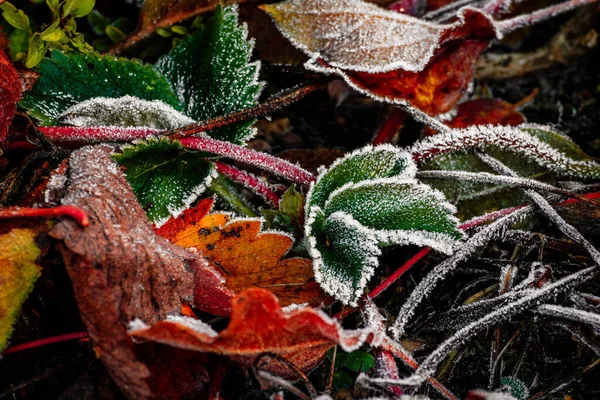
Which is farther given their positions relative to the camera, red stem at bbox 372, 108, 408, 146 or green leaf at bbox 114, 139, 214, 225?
red stem at bbox 372, 108, 408, 146

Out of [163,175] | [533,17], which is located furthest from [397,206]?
[533,17]

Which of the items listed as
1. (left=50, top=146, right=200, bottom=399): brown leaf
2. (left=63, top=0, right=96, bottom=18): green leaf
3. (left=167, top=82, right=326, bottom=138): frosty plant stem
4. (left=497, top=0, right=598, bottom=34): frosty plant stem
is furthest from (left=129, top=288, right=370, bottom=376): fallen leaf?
(left=497, top=0, right=598, bottom=34): frosty plant stem

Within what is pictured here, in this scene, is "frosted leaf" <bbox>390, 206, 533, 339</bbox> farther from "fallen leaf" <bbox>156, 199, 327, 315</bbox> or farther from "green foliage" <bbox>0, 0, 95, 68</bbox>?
"green foliage" <bbox>0, 0, 95, 68</bbox>

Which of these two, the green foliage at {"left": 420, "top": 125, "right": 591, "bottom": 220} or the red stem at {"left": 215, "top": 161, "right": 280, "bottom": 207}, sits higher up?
the red stem at {"left": 215, "top": 161, "right": 280, "bottom": 207}

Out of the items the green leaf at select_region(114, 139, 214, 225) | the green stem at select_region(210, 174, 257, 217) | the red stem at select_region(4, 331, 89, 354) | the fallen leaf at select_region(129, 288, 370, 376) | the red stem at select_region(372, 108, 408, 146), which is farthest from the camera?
the red stem at select_region(372, 108, 408, 146)

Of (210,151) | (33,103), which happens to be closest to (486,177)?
(210,151)

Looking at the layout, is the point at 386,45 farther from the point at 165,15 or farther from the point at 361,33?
the point at 165,15

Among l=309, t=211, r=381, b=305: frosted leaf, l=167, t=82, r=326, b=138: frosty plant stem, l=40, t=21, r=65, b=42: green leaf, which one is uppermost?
l=40, t=21, r=65, b=42: green leaf
